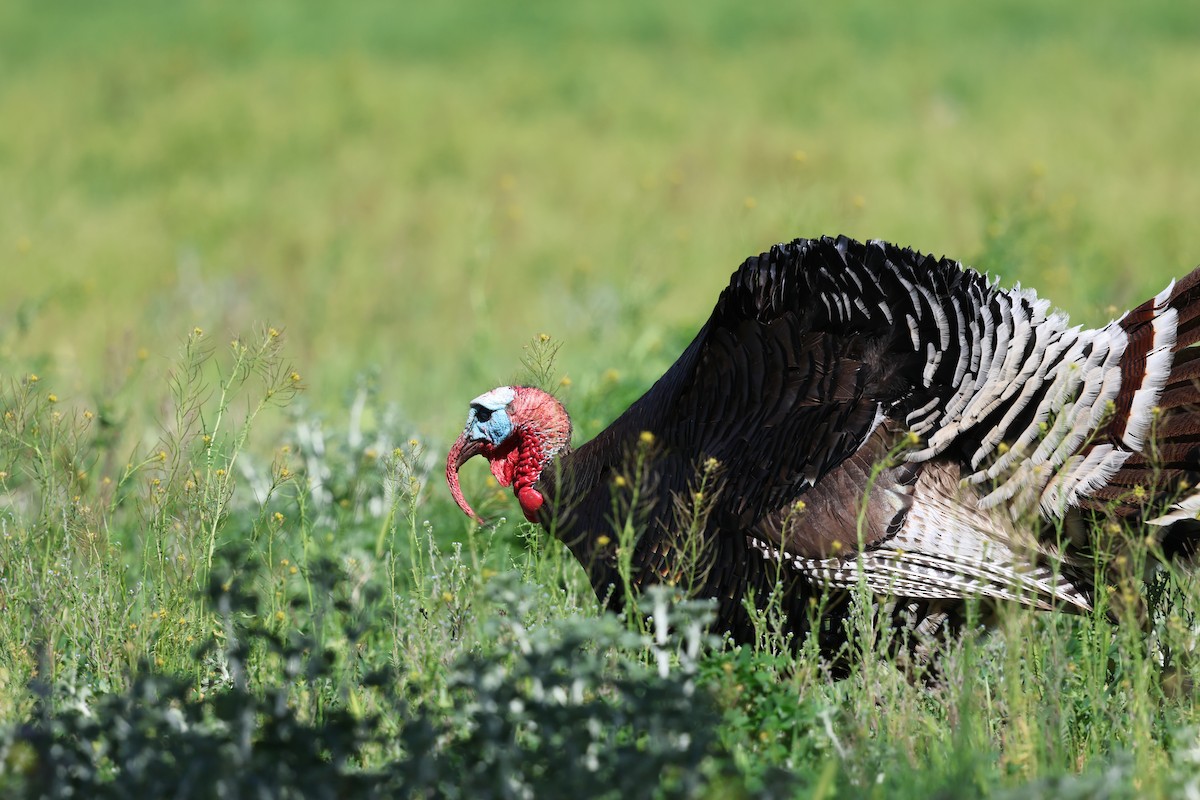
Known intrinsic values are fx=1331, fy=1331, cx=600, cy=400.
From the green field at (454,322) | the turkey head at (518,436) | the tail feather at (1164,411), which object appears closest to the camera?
the green field at (454,322)

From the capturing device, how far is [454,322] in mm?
10008

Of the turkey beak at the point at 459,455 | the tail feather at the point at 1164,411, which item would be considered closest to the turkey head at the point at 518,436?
the turkey beak at the point at 459,455

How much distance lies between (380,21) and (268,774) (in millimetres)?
16135

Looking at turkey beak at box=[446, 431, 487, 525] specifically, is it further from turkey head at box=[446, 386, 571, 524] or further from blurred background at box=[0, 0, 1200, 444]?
blurred background at box=[0, 0, 1200, 444]

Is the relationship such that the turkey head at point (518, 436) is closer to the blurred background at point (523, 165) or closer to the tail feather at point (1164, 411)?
the blurred background at point (523, 165)

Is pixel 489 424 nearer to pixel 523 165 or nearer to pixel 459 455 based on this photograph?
pixel 459 455

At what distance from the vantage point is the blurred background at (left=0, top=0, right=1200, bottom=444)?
8.56 metres

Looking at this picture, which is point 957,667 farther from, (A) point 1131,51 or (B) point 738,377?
(A) point 1131,51

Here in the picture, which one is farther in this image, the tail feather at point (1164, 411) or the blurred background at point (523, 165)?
the blurred background at point (523, 165)

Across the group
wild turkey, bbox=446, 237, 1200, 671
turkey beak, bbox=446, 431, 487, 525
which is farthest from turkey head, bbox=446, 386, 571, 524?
wild turkey, bbox=446, 237, 1200, 671

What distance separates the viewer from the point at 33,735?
2447 millimetres

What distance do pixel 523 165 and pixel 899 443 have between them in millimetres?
9472

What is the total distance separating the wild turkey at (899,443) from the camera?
3553 millimetres

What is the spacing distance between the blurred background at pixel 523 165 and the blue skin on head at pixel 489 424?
1416 mm
